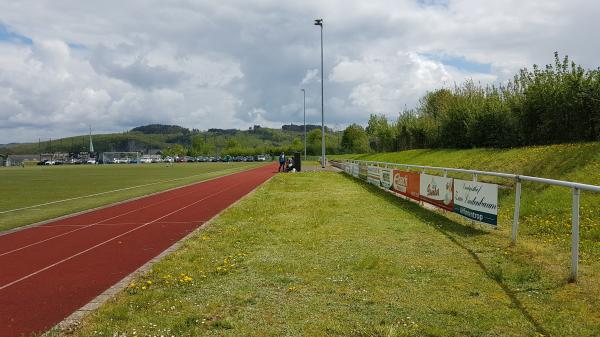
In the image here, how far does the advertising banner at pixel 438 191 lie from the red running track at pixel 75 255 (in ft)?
19.6

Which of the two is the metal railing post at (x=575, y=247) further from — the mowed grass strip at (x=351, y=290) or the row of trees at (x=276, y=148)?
the row of trees at (x=276, y=148)

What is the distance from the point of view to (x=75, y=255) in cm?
867

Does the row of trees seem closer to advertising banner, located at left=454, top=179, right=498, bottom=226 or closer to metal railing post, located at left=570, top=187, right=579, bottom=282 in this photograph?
advertising banner, located at left=454, top=179, right=498, bottom=226

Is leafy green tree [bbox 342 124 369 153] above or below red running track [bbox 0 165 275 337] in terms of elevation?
above

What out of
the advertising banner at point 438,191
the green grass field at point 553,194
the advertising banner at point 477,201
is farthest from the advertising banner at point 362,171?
the advertising banner at point 477,201

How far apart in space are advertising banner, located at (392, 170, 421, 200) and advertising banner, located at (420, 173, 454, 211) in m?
0.62

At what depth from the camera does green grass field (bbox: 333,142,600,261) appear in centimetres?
895

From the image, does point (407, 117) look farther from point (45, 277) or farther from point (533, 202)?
point (45, 277)

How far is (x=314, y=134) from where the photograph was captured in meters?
136

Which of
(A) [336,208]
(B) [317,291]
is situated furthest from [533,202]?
(B) [317,291]

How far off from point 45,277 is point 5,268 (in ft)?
4.00

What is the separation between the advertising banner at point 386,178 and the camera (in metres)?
18.6

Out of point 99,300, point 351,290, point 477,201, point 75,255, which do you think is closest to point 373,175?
point 477,201

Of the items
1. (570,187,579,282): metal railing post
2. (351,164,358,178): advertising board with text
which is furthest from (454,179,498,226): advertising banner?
(351,164,358,178): advertising board with text
